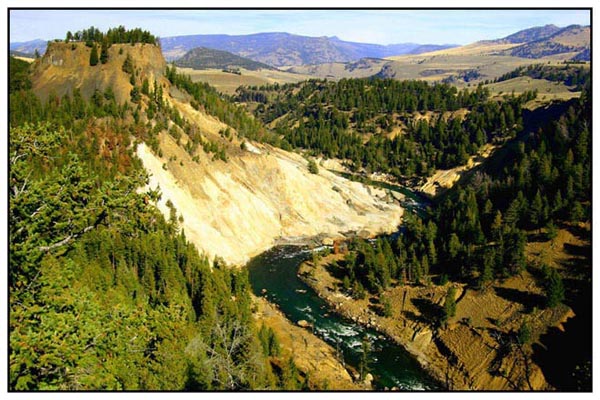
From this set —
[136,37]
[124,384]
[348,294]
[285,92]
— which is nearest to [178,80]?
[136,37]

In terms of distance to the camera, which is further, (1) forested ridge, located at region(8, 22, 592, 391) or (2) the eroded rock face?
(2) the eroded rock face

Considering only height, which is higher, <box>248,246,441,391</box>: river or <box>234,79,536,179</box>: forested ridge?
<box>234,79,536,179</box>: forested ridge

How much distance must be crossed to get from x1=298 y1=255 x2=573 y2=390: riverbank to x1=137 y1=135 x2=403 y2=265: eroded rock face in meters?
15.7

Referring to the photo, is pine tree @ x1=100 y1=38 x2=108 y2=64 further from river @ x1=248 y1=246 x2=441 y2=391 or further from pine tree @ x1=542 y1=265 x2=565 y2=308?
pine tree @ x1=542 y1=265 x2=565 y2=308


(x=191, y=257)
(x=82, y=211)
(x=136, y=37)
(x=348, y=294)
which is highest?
(x=136, y=37)

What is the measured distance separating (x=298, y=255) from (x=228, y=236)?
9.02 m

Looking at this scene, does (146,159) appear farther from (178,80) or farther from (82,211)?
(82,211)

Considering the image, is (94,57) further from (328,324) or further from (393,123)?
(393,123)

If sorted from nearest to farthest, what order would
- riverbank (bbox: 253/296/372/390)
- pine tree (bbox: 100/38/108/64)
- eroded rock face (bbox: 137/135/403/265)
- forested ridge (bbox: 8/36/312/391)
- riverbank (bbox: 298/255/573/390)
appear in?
1. forested ridge (bbox: 8/36/312/391)
2. riverbank (bbox: 253/296/372/390)
3. riverbank (bbox: 298/255/573/390)
4. eroded rock face (bbox: 137/135/403/265)
5. pine tree (bbox: 100/38/108/64)

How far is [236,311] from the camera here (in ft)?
137

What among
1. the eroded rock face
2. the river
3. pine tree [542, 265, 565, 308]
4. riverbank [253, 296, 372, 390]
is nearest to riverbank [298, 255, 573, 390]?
pine tree [542, 265, 565, 308]

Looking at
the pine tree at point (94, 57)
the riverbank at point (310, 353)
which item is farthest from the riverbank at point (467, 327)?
the pine tree at point (94, 57)

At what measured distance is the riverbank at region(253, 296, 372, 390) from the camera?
3631 centimetres

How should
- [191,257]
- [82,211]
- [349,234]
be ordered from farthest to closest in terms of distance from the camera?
[349,234]
[191,257]
[82,211]
